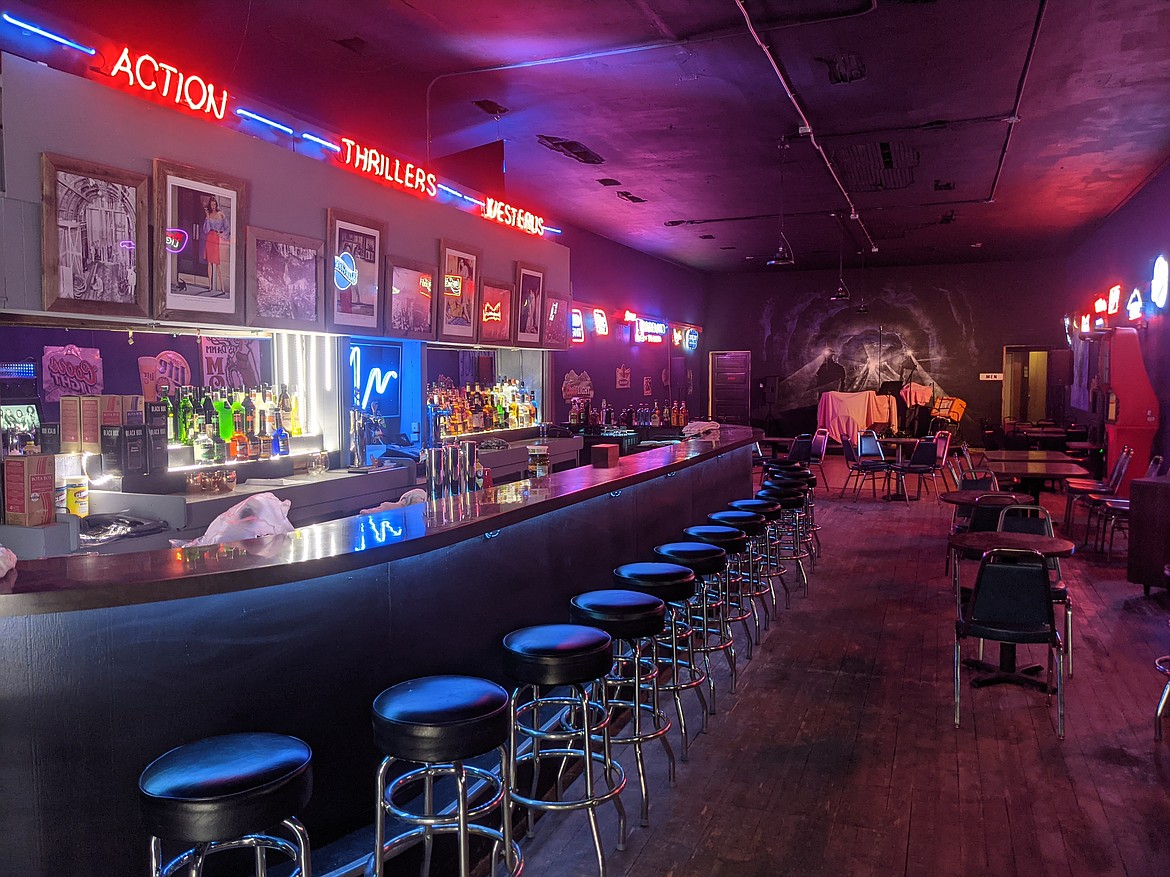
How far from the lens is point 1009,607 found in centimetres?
392

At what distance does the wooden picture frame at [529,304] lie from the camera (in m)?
7.01

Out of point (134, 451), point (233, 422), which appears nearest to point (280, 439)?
point (233, 422)

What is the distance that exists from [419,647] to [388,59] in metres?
4.02

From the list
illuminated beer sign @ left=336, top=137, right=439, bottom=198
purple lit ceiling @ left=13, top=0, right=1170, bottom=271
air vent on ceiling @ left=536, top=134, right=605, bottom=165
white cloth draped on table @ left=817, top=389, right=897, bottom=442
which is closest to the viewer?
purple lit ceiling @ left=13, top=0, right=1170, bottom=271

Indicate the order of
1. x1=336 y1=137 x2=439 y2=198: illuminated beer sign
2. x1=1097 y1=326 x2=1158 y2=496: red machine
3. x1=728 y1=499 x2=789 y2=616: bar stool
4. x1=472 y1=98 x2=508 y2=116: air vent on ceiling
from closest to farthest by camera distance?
x1=336 y1=137 x2=439 y2=198: illuminated beer sign, x1=728 y1=499 x2=789 y2=616: bar stool, x1=472 y1=98 x2=508 y2=116: air vent on ceiling, x1=1097 y1=326 x2=1158 y2=496: red machine

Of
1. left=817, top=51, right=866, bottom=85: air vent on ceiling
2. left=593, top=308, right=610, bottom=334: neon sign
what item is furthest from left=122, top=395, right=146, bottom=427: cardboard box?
left=593, top=308, right=610, bottom=334: neon sign

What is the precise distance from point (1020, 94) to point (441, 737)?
6178 mm

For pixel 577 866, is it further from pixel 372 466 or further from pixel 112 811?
pixel 372 466

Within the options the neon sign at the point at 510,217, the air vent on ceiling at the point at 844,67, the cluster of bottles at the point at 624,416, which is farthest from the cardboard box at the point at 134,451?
the cluster of bottles at the point at 624,416

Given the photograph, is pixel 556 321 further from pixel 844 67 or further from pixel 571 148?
pixel 844 67

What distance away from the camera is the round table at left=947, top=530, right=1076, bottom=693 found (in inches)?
163

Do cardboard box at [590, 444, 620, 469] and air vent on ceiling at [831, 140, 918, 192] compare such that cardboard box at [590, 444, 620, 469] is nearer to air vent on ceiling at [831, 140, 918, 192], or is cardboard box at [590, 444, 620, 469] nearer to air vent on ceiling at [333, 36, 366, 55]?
air vent on ceiling at [333, 36, 366, 55]

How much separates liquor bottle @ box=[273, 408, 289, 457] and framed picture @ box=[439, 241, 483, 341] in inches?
55.2

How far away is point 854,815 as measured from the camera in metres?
3.03
